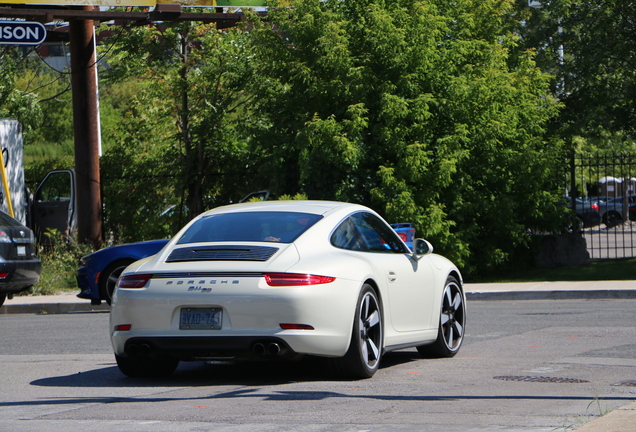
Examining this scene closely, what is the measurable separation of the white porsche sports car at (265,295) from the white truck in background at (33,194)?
42.9 feet

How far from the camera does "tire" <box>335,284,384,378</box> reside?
721 centimetres

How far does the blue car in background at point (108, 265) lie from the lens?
47.0ft

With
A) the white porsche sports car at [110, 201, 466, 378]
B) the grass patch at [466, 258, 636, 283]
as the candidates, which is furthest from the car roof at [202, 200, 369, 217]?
the grass patch at [466, 258, 636, 283]

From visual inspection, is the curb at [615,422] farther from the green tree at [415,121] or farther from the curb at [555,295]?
the green tree at [415,121]

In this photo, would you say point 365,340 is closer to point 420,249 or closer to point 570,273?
point 420,249

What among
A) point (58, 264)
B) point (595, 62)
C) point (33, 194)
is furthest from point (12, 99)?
point (595, 62)

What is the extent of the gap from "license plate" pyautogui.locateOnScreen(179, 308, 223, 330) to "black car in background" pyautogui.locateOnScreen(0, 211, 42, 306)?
24.9 feet

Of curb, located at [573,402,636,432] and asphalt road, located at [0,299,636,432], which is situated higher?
curb, located at [573,402,636,432]

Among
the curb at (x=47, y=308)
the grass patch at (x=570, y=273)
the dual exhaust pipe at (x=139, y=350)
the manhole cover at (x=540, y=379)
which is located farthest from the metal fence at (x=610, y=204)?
the dual exhaust pipe at (x=139, y=350)

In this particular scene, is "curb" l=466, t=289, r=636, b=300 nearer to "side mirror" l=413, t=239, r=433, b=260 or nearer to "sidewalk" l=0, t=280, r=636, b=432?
"sidewalk" l=0, t=280, r=636, b=432

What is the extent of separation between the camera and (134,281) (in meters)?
7.29

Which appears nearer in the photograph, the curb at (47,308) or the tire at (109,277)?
the tire at (109,277)

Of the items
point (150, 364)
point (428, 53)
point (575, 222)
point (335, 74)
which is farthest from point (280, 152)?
point (150, 364)

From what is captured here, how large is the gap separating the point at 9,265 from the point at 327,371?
795 cm
